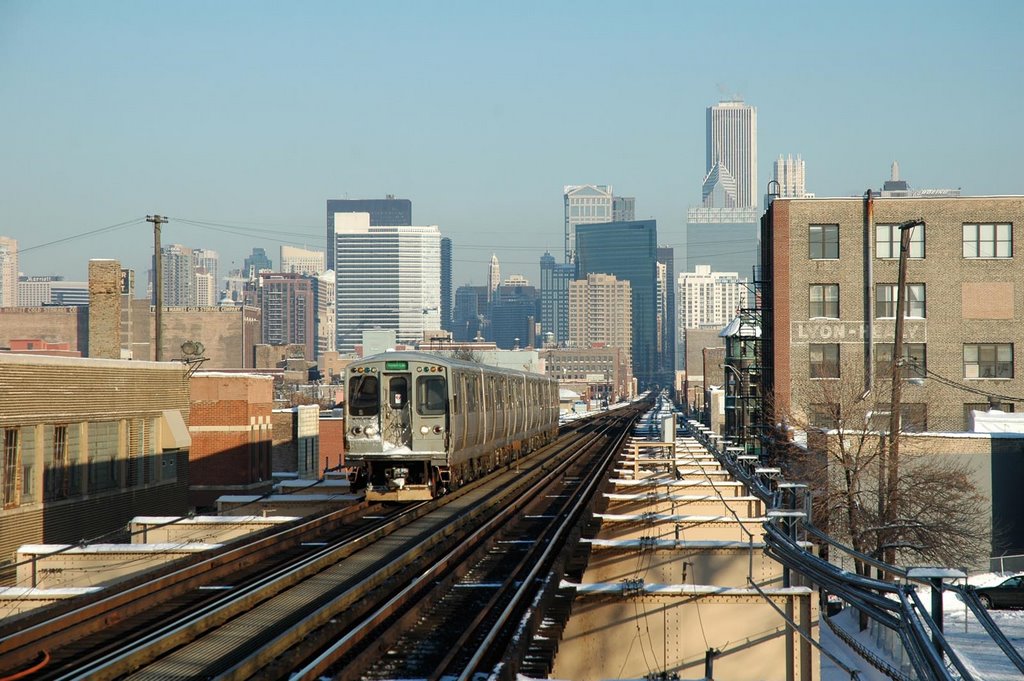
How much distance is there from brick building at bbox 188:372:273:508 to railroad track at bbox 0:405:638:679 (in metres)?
22.4

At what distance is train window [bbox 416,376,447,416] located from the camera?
77.2 ft

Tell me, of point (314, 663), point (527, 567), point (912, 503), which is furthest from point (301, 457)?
point (314, 663)

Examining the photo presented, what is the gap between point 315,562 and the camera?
14297 millimetres

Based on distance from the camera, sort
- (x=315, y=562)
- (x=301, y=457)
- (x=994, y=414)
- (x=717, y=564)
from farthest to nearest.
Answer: (x=301, y=457), (x=994, y=414), (x=717, y=564), (x=315, y=562)

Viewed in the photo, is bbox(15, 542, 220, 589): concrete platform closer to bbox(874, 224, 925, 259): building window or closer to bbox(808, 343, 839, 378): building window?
bbox(808, 343, 839, 378): building window

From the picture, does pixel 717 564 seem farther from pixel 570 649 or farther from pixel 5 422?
pixel 5 422

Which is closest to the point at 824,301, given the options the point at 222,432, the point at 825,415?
the point at 825,415

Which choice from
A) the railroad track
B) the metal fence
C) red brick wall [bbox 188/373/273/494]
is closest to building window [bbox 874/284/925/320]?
the metal fence

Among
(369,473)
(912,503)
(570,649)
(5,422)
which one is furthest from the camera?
(912,503)

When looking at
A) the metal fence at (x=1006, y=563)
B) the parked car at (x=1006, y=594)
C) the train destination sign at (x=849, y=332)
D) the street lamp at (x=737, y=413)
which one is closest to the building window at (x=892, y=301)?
the train destination sign at (x=849, y=332)

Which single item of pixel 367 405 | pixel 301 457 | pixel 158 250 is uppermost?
pixel 158 250

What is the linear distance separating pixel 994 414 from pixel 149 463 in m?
28.3

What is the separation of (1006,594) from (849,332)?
15751mm

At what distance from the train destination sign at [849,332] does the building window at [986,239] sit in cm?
360
